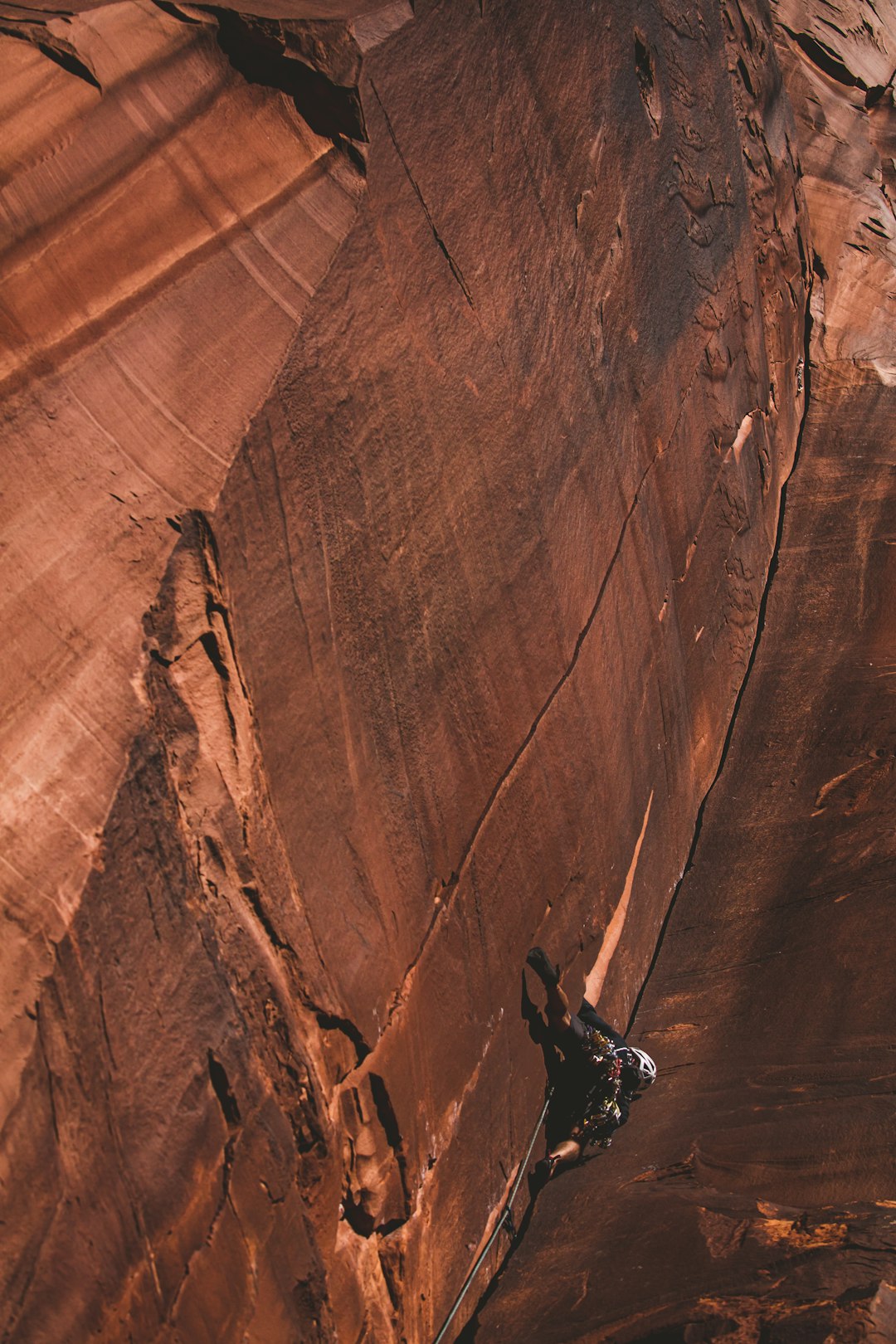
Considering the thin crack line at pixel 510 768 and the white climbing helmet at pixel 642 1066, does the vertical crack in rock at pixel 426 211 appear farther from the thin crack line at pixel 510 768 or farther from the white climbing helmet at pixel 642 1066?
the white climbing helmet at pixel 642 1066

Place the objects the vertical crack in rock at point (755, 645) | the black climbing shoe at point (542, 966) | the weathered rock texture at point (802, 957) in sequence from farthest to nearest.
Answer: the vertical crack in rock at point (755, 645) < the black climbing shoe at point (542, 966) < the weathered rock texture at point (802, 957)

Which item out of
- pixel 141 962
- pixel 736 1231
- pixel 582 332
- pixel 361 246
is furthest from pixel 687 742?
pixel 141 962

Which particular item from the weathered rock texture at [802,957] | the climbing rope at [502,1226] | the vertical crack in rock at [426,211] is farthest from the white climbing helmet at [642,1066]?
the vertical crack in rock at [426,211]

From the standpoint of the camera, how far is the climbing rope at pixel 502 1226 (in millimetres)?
3477

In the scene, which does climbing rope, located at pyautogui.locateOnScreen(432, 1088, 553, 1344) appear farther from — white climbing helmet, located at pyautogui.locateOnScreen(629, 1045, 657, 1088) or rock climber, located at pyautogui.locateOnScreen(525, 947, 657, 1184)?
white climbing helmet, located at pyautogui.locateOnScreen(629, 1045, 657, 1088)

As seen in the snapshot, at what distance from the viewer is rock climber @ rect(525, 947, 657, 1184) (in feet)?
13.6

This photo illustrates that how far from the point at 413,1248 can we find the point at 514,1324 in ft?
1.22

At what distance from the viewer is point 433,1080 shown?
330cm

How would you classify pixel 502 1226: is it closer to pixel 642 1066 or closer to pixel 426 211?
pixel 642 1066

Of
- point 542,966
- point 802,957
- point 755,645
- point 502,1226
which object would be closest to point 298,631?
point 542,966

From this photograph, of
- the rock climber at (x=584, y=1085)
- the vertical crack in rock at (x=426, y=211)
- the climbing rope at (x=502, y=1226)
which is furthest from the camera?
the rock climber at (x=584, y=1085)

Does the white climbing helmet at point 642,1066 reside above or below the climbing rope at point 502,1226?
below

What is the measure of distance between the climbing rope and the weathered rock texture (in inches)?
3.8

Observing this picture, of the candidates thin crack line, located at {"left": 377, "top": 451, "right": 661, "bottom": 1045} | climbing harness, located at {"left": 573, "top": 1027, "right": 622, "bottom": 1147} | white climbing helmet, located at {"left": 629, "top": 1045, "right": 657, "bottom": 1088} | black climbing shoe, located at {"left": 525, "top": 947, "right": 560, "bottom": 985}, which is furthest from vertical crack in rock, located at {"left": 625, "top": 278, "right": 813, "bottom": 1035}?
thin crack line, located at {"left": 377, "top": 451, "right": 661, "bottom": 1045}
